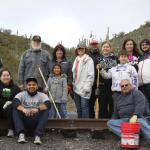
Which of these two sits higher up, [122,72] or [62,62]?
[62,62]

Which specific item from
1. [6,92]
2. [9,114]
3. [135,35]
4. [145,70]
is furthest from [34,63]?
[135,35]

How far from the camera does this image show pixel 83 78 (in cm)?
1040

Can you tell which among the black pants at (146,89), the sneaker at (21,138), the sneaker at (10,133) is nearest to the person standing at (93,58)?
the black pants at (146,89)

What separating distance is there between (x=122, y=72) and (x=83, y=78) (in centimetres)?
108

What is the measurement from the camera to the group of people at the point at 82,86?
9.18m

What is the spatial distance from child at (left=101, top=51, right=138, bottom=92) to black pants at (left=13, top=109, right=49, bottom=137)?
1.73 meters

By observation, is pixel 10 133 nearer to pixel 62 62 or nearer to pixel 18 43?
pixel 62 62

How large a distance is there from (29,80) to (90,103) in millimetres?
1946

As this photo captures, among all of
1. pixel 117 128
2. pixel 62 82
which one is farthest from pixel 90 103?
pixel 117 128

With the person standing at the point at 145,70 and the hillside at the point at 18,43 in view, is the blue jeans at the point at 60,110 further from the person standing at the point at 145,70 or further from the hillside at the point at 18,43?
the hillside at the point at 18,43

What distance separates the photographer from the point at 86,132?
9930 mm

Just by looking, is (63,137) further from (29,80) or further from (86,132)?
(29,80)

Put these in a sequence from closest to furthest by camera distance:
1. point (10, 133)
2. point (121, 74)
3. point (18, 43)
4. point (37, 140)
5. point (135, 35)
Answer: point (37, 140) < point (10, 133) < point (121, 74) < point (135, 35) < point (18, 43)

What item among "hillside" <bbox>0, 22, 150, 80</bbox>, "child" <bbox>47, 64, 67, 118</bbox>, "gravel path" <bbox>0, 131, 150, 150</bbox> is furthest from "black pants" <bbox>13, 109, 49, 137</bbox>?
"hillside" <bbox>0, 22, 150, 80</bbox>
